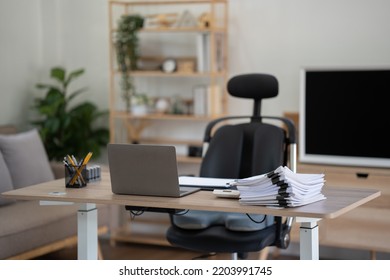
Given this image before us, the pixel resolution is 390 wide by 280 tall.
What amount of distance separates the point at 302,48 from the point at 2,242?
2539mm

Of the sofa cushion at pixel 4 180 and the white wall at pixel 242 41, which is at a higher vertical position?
the white wall at pixel 242 41

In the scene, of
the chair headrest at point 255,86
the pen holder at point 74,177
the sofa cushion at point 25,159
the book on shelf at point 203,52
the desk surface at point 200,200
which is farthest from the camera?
the book on shelf at point 203,52

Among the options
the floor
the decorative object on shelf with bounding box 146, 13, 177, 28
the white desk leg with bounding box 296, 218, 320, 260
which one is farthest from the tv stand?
the white desk leg with bounding box 296, 218, 320, 260

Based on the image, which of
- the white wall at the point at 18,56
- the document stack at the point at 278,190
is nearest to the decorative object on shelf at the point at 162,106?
the white wall at the point at 18,56

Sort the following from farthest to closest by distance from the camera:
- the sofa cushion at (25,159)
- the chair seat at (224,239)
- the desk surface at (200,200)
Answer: the sofa cushion at (25,159)
the chair seat at (224,239)
the desk surface at (200,200)

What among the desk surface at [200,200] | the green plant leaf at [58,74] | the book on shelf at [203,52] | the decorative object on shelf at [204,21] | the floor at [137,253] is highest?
the decorative object on shelf at [204,21]

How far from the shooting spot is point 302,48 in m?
5.58

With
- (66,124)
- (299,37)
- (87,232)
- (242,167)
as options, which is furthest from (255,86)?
(66,124)

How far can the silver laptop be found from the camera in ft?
10.7

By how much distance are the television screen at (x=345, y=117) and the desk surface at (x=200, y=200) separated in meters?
1.60

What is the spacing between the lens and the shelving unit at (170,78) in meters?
5.68

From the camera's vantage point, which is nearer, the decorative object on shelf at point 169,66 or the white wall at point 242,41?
the white wall at point 242,41

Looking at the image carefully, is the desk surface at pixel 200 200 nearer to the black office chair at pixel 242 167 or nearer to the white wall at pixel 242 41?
the black office chair at pixel 242 167

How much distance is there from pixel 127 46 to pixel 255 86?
1.99 m
